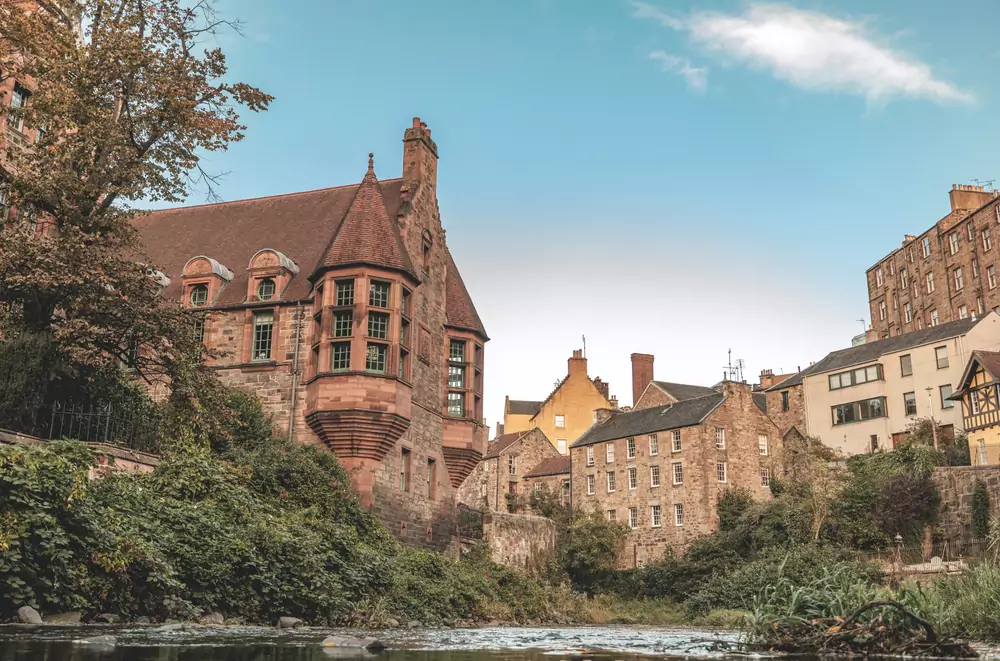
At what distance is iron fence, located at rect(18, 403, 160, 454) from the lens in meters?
19.9

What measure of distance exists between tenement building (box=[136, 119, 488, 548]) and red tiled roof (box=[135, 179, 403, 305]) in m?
0.08

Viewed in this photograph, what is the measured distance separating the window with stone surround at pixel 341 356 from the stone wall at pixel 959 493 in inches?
1206

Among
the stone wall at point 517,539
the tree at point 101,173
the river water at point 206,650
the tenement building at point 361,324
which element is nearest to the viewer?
the river water at point 206,650

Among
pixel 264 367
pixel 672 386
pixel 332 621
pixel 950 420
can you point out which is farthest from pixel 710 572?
pixel 332 621

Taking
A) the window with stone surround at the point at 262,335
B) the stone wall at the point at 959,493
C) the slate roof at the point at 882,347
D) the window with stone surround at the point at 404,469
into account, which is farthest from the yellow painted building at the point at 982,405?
the window with stone surround at the point at 262,335

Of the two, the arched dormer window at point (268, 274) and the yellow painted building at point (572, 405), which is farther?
the yellow painted building at point (572, 405)

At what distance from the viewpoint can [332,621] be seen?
53.1 feet

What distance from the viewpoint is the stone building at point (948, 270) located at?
64.1 m

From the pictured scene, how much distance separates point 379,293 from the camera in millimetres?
27406

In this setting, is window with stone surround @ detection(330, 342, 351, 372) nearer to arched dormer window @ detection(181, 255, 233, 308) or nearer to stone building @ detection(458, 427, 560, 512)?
arched dormer window @ detection(181, 255, 233, 308)

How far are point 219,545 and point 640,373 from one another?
193ft

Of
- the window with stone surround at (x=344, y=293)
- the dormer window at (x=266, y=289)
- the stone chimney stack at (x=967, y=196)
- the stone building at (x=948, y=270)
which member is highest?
the stone chimney stack at (x=967, y=196)

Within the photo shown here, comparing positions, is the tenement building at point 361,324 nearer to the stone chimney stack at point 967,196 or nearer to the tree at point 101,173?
the tree at point 101,173

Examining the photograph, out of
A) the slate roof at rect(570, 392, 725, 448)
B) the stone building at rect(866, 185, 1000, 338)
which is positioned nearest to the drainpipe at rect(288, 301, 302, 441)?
the slate roof at rect(570, 392, 725, 448)
